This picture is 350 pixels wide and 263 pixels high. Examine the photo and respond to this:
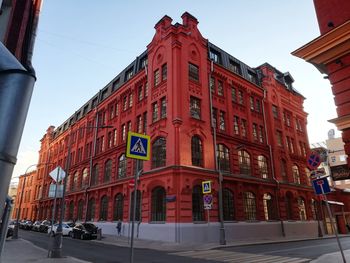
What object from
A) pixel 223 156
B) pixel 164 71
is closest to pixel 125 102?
pixel 164 71

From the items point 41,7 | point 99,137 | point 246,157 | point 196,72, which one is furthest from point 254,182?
point 41,7

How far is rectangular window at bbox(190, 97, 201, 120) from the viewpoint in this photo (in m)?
25.4

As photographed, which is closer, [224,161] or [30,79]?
[30,79]

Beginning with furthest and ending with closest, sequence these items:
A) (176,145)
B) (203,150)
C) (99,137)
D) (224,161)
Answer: (99,137), (224,161), (203,150), (176,145)

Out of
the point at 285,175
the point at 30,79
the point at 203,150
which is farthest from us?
the point at 285,175

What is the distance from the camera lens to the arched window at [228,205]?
81.5ft

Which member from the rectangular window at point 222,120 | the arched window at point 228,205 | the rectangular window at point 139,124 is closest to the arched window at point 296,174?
the arched window at point 228,205

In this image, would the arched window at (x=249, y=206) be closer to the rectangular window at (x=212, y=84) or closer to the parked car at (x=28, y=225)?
the rectangular window at (x=212, y=84)

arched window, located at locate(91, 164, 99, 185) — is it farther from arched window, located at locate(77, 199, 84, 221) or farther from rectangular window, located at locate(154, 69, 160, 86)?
rectangular window, located at locate(154, 69, 160, 86)

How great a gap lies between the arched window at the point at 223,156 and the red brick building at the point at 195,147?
0.12 meters

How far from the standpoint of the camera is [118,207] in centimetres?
2944

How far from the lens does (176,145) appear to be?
22.8 m

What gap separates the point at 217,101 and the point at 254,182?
9715 mm

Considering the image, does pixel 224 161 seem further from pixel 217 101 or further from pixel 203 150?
pixel 217 101
